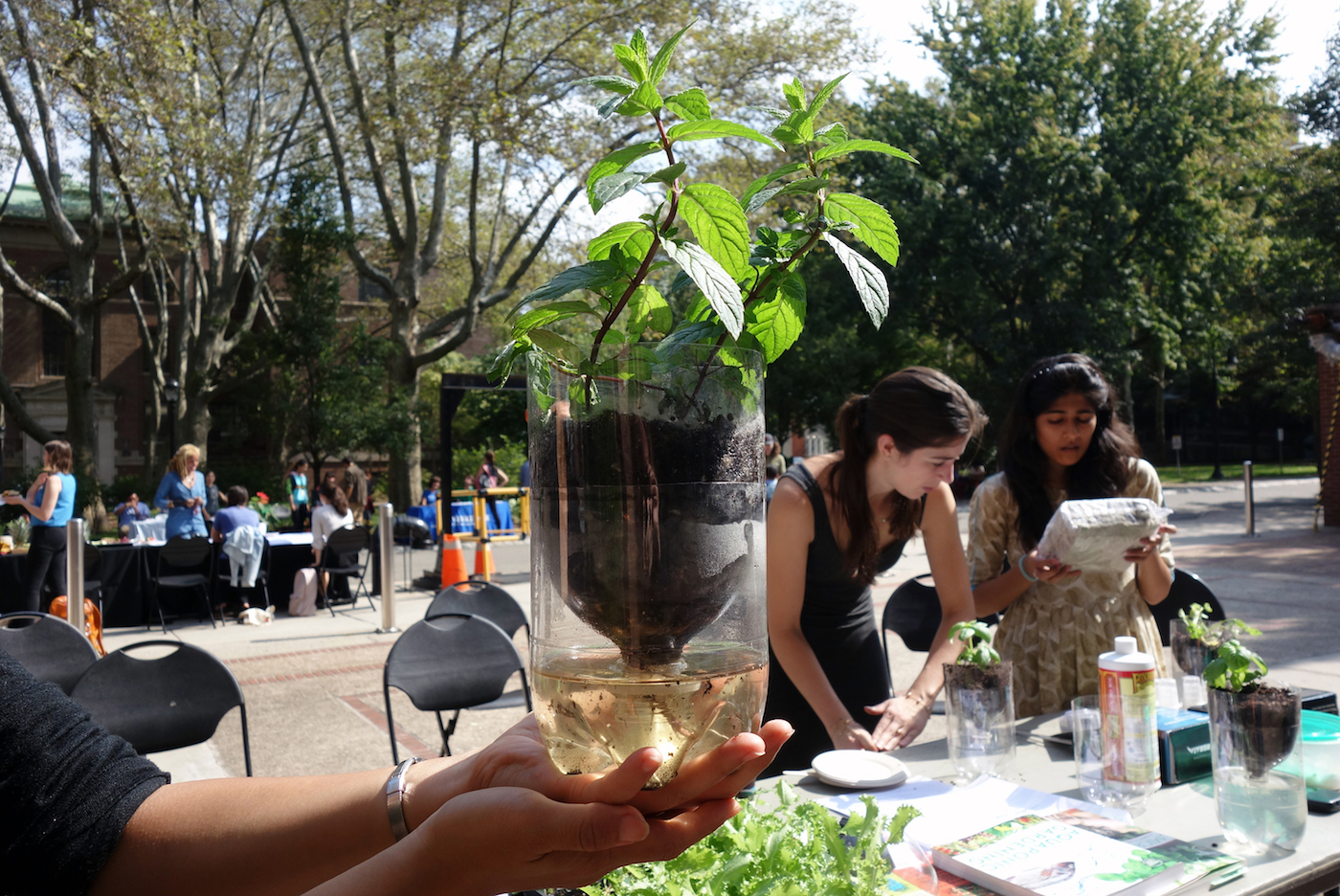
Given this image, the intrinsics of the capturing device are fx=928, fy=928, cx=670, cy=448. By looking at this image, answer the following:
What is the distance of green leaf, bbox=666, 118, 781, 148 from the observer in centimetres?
77

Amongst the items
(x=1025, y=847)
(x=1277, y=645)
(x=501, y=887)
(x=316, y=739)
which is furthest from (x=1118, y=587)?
(x=1277, y=645)

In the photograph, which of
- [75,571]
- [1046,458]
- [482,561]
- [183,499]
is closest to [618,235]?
[1046,458]

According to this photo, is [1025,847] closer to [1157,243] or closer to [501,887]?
[501,887]

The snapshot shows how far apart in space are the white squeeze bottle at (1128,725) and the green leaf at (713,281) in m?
1.61

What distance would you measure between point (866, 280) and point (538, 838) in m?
0.63

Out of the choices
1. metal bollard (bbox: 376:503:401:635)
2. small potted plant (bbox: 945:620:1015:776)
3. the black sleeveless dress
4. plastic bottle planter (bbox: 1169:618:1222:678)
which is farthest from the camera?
metal bollard (bbox: 376:503:401:635)

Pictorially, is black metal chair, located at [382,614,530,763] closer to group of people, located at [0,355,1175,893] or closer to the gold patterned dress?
group of people, located at [0,355,1175,893]

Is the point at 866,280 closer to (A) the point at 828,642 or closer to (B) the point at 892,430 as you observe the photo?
(B) the point at 892,430

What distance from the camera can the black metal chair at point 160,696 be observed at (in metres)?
3.51

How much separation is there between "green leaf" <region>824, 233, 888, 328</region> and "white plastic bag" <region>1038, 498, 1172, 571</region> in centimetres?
184

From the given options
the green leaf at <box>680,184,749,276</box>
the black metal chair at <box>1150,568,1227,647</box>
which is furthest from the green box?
the green leaf at <box>680,184,749,276</box>

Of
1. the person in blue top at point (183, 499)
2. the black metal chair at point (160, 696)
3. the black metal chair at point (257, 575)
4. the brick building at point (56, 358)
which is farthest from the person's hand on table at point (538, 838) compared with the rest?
the brick building at point (56, 358)

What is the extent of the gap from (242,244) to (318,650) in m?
14.9

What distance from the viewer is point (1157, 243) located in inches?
830
